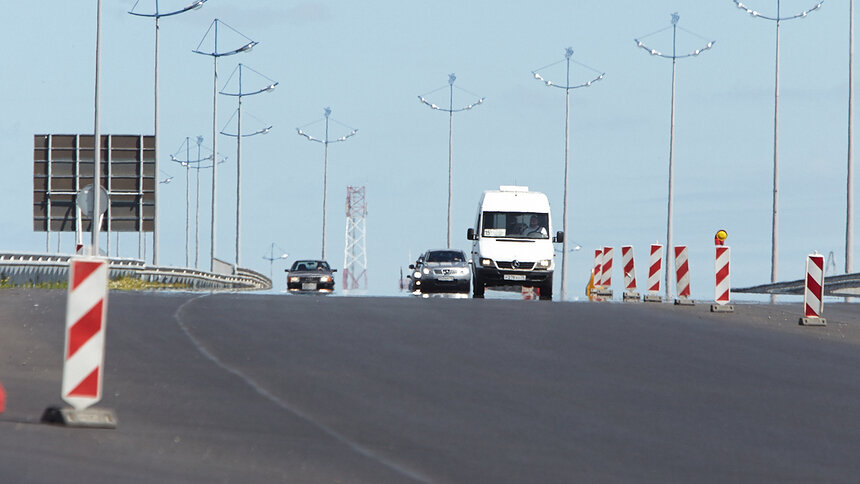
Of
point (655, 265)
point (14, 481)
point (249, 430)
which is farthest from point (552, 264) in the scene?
point (14, 481)

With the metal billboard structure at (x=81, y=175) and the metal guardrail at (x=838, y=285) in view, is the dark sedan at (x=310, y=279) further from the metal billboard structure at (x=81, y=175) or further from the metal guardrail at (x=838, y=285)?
the metal guardrail at (x=838, y=285)

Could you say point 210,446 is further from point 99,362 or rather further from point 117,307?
point 117,307

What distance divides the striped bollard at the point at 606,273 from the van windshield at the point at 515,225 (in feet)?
9.94

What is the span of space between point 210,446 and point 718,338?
35.8 ft

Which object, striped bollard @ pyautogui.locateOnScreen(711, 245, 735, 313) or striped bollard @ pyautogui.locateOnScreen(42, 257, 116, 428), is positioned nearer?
striped bollard @ pyautogui.locateOnScreen(42, 257, 116, 428)

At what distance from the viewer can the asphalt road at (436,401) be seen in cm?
912

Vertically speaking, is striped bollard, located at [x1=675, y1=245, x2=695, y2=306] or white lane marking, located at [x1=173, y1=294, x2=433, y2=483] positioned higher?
striped bollard, located at [x1=675, y1=245, x2=695, y2=306]

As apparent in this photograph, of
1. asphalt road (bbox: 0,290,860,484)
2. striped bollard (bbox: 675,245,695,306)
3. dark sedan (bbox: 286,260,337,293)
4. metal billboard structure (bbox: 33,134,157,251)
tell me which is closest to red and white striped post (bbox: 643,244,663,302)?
striped bollard (bbox: 675,245,695,306)

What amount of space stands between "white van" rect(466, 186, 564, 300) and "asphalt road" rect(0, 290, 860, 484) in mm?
13948

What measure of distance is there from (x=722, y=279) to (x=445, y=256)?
17252mm

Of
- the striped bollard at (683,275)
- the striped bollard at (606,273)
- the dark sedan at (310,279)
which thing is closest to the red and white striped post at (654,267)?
the striped bollard at (683,275)

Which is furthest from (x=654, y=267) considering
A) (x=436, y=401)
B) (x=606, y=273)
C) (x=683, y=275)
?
(x=436, y=401)

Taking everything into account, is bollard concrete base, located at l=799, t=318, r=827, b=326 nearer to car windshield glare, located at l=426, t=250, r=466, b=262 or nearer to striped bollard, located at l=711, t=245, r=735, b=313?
striped bollard, located at l=711, t=245, r=735, b=313

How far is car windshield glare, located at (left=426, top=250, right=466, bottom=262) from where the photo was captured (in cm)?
4222
